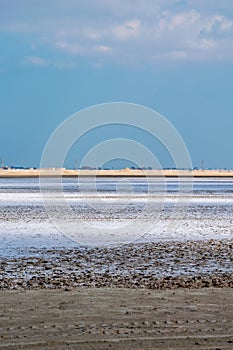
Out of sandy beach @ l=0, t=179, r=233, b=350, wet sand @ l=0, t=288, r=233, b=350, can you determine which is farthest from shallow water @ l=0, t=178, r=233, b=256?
wet sand @ l=0, t=288, r=233, b=350

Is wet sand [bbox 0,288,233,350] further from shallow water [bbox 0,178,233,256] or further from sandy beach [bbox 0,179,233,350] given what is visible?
shallow water [bbox 0,178,233,256]

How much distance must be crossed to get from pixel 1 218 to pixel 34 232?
7.49 meters

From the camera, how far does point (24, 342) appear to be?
30.8 feet

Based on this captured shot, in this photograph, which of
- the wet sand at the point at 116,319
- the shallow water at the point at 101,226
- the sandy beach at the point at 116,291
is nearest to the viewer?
the wet sand at the point at 116,319

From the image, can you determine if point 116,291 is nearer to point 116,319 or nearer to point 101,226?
point 116,319

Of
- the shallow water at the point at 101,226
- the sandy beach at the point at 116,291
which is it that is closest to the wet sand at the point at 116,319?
the sandy beach at the point at 116,291

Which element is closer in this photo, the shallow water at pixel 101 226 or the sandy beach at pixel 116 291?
the sandy beach at pixel 116 291

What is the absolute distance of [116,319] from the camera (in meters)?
11.0

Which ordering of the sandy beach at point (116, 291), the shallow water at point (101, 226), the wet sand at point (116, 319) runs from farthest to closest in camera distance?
the shallow water at point (101, 226) < the sandy beach at point (116, 291) < the wet sand at point (116, 319)

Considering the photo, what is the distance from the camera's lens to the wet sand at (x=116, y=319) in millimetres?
9438

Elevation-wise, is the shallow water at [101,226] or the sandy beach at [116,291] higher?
the shallow water at [101,226]

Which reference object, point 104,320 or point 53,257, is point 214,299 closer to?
point 104,320

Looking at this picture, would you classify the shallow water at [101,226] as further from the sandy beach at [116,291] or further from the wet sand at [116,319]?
the wet sand at [116,319]

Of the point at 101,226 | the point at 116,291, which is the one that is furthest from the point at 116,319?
the point at 101,226
